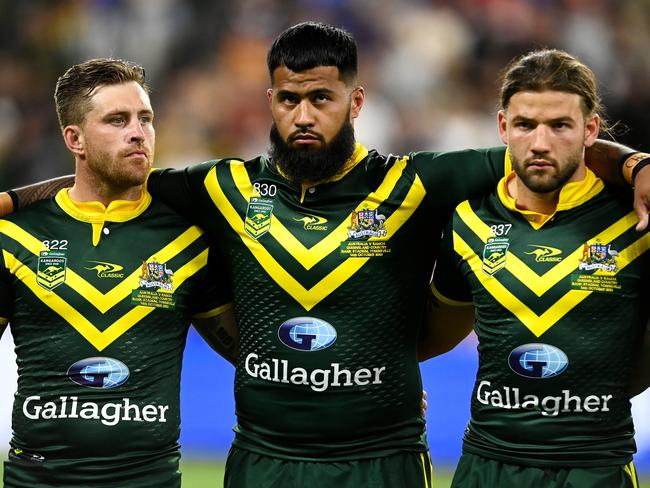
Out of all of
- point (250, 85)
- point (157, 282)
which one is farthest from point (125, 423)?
point (250, 85)

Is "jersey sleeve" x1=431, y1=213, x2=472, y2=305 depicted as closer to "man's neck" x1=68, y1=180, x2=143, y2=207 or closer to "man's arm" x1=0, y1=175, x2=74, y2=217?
"man's neck" x1=68, y1=180, x2=143, y2=207

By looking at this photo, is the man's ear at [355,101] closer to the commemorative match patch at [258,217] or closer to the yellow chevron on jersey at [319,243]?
the yellow chevron on jersey at [319,243]

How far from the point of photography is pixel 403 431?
4.95m

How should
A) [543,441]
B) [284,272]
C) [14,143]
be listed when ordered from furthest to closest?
[14,143] → [284,272] → [543,441]

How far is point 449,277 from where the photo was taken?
5086 mm

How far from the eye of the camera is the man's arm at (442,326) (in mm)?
5213

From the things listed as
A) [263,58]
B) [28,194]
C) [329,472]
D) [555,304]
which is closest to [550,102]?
[555,304]

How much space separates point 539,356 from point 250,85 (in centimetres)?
770

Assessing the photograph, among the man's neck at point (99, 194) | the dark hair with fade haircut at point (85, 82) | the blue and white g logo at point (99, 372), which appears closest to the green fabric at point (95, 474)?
the blue and white g logo at point (99, 372)

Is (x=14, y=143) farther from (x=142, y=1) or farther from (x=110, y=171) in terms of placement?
(x=110, y=171)

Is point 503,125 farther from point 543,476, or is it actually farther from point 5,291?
point 5,291

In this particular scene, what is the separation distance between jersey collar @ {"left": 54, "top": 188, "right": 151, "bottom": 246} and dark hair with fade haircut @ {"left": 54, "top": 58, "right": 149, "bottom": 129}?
364 millimetres

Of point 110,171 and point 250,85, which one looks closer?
point 110,171

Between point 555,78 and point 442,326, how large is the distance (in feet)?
4.02
